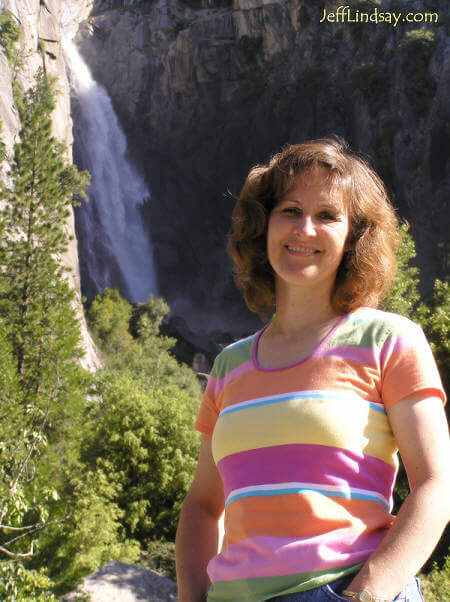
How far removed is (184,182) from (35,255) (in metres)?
22.7

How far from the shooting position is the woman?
123 cm

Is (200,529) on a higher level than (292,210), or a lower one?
lower

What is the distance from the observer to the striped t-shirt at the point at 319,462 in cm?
127

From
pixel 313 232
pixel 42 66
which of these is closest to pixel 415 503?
pixel 313 232

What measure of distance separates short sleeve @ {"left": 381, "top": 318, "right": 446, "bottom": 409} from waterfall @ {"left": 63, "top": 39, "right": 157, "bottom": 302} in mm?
34548

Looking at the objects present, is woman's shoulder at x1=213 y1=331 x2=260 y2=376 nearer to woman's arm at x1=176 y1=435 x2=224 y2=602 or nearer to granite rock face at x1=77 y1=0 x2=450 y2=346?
woman's arm at x1=176 y1=435 x2=224 y2=602

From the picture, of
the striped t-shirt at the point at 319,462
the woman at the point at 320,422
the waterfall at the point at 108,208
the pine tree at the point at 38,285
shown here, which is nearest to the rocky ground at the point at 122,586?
the woman at the point at 320,422

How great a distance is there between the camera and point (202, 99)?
38.2 m

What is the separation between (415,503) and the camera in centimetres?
121

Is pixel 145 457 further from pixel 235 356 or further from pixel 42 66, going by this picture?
pixel 42 66

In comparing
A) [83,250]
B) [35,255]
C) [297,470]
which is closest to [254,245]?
[297,470]

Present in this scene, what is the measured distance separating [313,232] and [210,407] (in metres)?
0.66

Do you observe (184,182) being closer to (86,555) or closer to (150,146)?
(150,146)

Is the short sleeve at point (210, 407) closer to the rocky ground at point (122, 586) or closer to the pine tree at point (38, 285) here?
the rocky ground at point (122, 586)
